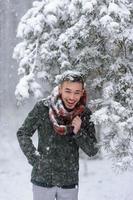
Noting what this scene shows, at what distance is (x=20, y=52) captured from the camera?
7.18 metres

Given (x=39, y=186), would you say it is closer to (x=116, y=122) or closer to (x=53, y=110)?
(x=53, y=110)

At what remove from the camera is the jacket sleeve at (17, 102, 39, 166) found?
162 inches

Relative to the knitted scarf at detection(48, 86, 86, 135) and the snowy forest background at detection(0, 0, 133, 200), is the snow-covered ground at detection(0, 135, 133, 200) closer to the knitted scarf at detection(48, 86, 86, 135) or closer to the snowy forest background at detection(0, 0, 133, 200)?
the snowy forest background at detection(0, 0, 133, 200)

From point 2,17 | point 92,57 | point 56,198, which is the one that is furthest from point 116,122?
point 2,17

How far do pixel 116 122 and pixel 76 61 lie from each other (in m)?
1.10

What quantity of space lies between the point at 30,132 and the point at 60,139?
0.88 ft

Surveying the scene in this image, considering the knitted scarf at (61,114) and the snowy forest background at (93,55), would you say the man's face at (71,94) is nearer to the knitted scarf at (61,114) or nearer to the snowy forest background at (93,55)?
the knitted scarf at (61,114)

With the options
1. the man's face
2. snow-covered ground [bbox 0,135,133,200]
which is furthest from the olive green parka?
snow-covered ground [bbox 0,135,133,200]

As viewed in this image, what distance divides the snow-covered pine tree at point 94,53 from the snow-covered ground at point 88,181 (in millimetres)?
2273

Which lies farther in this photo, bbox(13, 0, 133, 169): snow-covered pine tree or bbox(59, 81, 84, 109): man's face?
bbox(13, 0, 133, 169): snow-covered pine tree

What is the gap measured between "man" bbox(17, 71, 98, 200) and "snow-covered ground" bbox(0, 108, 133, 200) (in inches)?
160

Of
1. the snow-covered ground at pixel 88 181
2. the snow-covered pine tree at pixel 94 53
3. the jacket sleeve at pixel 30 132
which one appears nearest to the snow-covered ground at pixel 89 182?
the snow-covered ground at pixel 88 181

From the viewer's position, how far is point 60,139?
13.5 feet

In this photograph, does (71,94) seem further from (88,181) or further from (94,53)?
(88,181)
